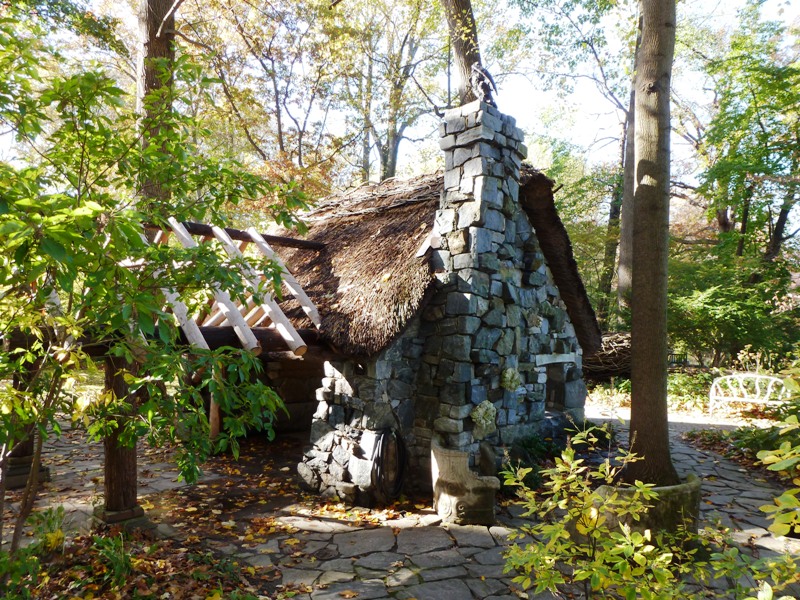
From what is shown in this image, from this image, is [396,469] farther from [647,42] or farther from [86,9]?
[86,9]

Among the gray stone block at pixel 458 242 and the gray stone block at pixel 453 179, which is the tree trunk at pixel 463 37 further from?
the gray stone block at pixel 458 242

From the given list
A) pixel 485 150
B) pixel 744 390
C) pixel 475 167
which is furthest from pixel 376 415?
pixel 744 390

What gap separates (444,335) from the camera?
581cm

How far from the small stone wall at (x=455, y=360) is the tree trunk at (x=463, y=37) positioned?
3224mm

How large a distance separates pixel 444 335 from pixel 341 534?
240 cm

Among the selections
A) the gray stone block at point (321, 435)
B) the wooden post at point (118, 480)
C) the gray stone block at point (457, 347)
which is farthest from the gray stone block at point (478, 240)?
the wooden post at point (118, 480)

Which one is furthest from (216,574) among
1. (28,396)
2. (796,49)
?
(796,49)

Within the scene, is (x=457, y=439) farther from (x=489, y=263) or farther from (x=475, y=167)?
(x=475, y=167)

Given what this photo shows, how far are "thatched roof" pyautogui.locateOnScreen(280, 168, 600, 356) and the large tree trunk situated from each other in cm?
212

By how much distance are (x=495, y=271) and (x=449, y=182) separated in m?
1.25

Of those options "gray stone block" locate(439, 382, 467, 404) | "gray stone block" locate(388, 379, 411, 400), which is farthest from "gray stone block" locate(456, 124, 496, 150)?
"gray stone block" locate(388, 379, 411, 400)

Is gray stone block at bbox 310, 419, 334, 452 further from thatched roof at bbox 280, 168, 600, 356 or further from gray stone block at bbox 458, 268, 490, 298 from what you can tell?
gray stone block at bbox 458, 268, 490, 298

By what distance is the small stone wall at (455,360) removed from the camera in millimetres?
5621

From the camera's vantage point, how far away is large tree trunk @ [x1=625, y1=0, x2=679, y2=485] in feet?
14.7
